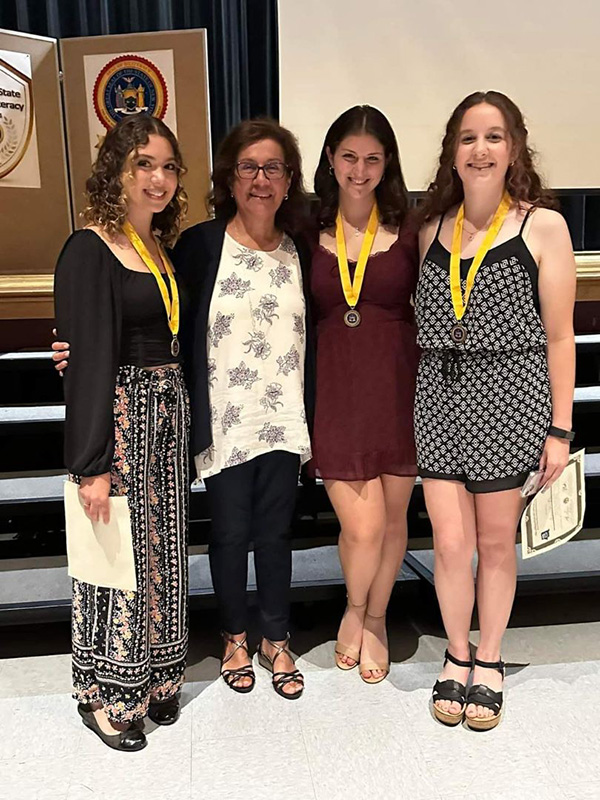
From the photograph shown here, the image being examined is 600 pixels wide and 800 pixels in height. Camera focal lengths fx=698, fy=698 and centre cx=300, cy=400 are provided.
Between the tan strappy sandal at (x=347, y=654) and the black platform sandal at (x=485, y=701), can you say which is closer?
the black platform sandal at (x=485, y=701)

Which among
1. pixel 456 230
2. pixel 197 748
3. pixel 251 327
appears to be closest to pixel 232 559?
pixel 197 748

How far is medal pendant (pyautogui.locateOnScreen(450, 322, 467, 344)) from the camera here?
1709 millimetres

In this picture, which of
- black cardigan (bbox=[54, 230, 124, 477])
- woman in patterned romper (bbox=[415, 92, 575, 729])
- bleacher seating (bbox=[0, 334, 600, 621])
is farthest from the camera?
bleacher seating (bbox=[0, 334, 600, 621])

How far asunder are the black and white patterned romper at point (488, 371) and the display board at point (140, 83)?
1.34m

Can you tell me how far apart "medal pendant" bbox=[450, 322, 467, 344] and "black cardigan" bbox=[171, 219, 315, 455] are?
0.40m

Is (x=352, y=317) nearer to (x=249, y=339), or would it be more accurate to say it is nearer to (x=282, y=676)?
(x=249, y=339)

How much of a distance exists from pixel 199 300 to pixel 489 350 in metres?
0.75

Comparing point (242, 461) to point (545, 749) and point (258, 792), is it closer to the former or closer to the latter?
point (258, 792)

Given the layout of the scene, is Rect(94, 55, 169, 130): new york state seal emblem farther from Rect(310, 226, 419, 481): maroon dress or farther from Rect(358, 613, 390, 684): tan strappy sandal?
Rect(358, 613, 390, 684): tan strappy sandal

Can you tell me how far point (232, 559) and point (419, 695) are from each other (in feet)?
2.21

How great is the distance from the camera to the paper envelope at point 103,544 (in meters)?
1.68

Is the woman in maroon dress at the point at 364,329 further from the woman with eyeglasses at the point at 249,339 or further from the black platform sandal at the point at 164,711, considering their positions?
the black platform sandal at the point at 164,711

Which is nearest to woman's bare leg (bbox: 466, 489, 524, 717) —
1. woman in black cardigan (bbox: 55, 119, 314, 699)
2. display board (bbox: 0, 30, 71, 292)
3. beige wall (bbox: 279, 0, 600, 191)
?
woman in black cardigan (bbox: 55, 119, 314, 699)

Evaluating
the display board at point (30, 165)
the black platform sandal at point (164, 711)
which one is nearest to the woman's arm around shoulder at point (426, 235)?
the black platform sandal at point (164, 711)
